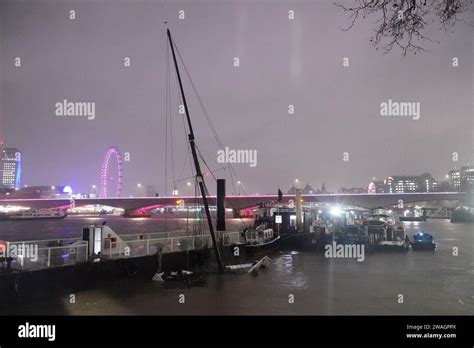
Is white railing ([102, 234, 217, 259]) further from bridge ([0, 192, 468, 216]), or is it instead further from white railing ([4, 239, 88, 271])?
bridge ([0, 192, 468, 216])

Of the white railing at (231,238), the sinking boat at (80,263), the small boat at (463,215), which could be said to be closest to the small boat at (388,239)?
the white railing at (231,238)

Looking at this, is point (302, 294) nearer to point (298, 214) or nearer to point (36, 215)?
point (298, 214)

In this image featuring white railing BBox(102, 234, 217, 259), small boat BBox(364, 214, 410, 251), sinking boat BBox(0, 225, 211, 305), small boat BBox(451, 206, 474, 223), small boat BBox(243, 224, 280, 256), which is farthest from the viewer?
small boat BBox(451, 206, 474, 223)

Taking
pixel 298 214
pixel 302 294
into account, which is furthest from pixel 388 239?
pixel 302 294

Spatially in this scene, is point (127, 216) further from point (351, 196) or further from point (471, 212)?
point (471, 212)

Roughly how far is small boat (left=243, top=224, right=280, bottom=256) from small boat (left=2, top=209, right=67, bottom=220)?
124168 millimetres

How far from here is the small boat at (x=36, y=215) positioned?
5812 inches

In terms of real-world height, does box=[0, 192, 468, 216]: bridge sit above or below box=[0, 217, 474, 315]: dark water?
above

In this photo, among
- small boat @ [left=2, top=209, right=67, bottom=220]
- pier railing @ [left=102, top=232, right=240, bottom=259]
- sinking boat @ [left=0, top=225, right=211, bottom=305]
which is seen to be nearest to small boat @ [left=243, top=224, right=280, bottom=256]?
pier railing @ [left=102, top=232, right=240, bottom=259]

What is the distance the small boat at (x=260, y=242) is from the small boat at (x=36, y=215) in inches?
4889

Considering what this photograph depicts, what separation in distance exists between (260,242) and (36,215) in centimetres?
13220

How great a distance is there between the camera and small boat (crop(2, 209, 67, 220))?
484ft
